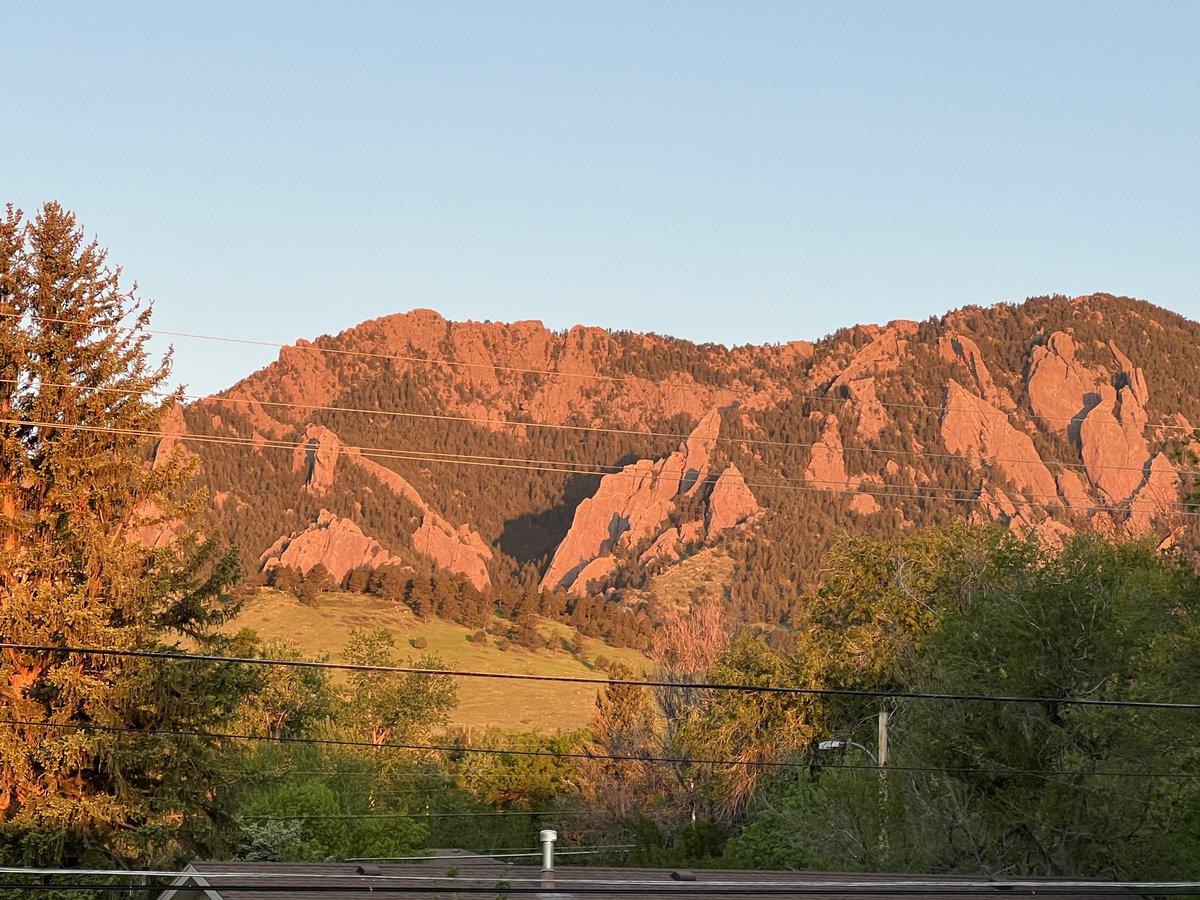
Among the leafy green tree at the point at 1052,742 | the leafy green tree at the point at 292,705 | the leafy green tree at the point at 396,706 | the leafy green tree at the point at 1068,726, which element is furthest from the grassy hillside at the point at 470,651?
the leafy green tree at the point at 1068,726

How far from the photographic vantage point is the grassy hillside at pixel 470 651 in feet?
500

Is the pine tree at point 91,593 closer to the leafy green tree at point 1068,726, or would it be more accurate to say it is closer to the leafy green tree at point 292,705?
the leafy green tree at point 1068,726

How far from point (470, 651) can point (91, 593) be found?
140892mm

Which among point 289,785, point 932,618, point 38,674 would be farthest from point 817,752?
point 38,674

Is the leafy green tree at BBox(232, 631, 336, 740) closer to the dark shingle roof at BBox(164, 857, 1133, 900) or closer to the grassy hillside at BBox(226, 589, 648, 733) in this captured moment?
the grassy hillside at BBox(226, 589, 648, 733)

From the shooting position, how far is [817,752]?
5506cm

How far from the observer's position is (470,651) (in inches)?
6811

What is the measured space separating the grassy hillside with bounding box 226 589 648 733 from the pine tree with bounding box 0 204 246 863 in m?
106

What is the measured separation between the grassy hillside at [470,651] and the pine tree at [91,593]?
10577 centimetres

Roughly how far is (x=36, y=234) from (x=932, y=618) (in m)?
35.9

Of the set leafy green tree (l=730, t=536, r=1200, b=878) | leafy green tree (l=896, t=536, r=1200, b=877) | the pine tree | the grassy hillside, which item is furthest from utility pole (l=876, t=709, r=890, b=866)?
the grassy hillside

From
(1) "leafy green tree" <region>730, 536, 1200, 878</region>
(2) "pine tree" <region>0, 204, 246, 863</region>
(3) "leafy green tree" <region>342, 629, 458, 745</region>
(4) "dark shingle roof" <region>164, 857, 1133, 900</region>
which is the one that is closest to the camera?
(4) "dark shingle roof" <region>164, 857, 1133, 900</region>

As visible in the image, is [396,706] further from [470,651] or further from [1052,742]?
[470,651]

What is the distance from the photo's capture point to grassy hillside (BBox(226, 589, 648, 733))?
5994 inches
